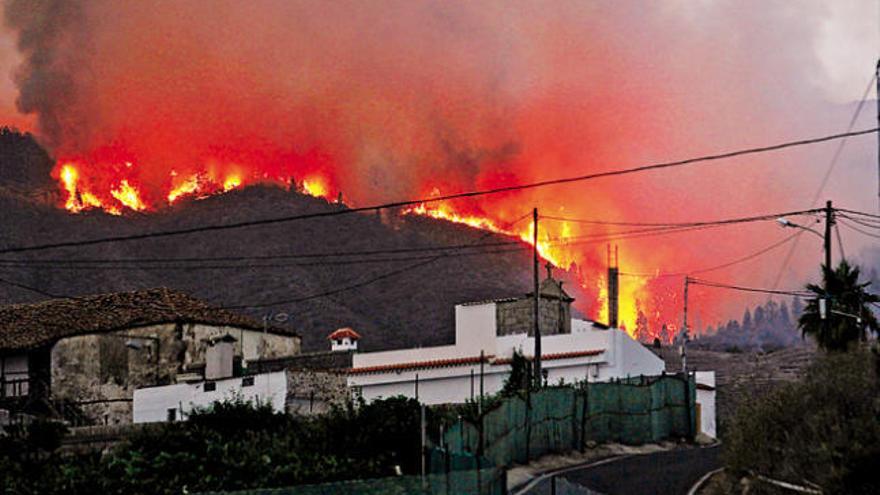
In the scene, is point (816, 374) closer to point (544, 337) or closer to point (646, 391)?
point (646, 391)

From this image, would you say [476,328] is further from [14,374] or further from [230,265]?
[230,265]

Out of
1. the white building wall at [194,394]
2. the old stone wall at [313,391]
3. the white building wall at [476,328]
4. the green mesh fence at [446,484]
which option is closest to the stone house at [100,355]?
the white building wall at [194,394]

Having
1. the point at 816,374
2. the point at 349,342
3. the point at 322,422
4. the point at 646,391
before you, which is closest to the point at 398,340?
the point at 349,342

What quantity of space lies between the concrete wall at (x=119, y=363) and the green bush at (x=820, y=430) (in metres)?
39.3

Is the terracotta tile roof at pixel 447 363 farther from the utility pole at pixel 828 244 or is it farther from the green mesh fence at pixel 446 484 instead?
the green mesh fence at pixel 446 484

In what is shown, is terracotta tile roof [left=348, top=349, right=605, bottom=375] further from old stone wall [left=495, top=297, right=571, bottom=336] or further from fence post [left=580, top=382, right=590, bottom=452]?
fence post [left=580, top=382, right=590, bottom=452]

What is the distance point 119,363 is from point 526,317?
23.8m

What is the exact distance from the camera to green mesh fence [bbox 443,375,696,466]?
38188 mm

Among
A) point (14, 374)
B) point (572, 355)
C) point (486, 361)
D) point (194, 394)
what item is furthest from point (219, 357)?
point (572, 355)

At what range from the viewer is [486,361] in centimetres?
6988

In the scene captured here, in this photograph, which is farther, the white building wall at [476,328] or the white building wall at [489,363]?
the white building wall at [476,328]

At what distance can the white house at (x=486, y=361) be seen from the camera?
69250mm

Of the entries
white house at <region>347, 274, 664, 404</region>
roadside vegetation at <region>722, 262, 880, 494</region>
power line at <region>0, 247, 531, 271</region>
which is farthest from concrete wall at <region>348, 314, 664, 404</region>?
power line at <region>0, 247, 531, 271</region>

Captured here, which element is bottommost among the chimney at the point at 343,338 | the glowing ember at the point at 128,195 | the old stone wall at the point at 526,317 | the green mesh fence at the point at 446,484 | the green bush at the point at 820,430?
the green mesh fence at the point at 446,484
